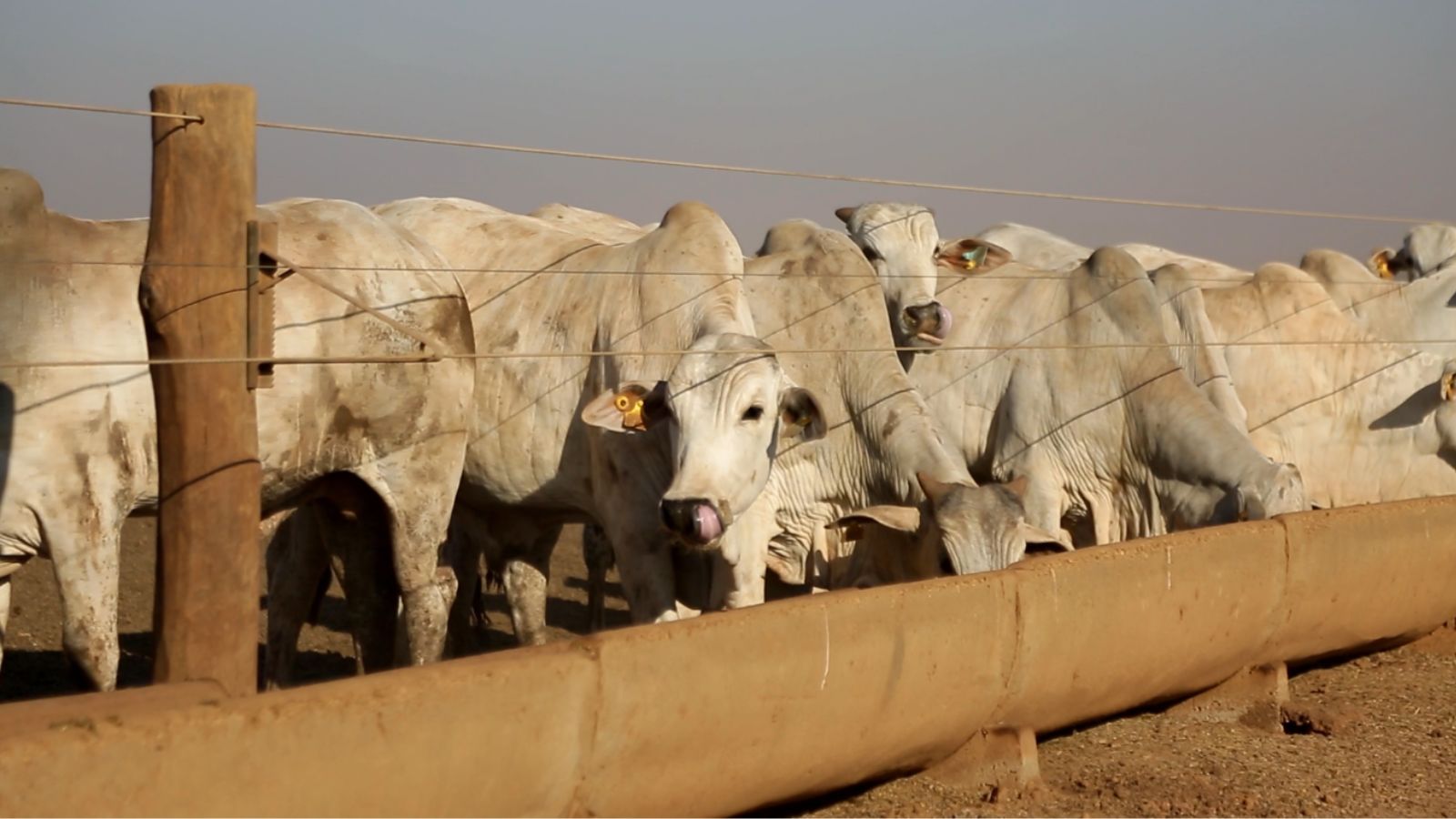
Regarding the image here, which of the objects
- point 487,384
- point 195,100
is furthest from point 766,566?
point 195,100

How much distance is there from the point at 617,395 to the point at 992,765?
7.83ft

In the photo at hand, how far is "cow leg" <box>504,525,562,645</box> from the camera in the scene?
8.95 metres

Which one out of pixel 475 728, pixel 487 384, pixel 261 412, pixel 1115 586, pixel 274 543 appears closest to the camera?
pixel 475 728

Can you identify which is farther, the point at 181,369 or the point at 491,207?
the point at 491,207

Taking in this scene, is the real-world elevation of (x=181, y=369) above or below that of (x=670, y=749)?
above

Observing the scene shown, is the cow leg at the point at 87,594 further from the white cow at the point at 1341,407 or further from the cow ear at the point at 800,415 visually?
the white cow at the point at 1341,407

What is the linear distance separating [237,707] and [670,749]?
1.27m

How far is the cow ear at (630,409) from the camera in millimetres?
7234

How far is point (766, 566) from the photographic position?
9258mm

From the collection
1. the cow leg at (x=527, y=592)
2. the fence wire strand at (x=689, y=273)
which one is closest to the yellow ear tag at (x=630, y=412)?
the fence wire strand at (x=689, y=273)

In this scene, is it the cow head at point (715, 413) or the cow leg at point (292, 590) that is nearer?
the cow head at point (715, 413)

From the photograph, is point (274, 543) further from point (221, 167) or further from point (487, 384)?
point (221, 167)

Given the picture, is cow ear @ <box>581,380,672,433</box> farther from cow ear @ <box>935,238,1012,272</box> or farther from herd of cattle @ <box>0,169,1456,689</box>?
cow ear @ <box>935,238,1012,272</box>

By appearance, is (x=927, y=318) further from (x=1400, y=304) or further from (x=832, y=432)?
(x=1400, y=304)
